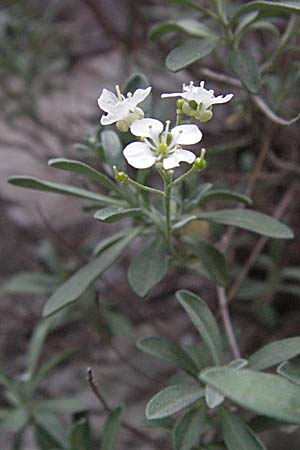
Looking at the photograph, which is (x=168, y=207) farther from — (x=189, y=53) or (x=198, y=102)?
(x=189, y=53)

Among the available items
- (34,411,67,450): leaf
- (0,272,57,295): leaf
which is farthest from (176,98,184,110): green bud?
(0,272,57,295): leaf

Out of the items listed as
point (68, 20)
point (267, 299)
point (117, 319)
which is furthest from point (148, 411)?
point (68, 20)

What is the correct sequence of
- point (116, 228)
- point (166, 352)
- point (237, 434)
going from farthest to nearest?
point (116, 228) → point (166, 352) → point (237, 434)

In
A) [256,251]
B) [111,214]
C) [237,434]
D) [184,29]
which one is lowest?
[237,434]

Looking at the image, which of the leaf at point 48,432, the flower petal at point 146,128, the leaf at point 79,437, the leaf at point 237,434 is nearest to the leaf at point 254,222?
the flower petal at point 146,128

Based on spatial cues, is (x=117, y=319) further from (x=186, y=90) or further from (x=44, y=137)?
(x=44, y=137)

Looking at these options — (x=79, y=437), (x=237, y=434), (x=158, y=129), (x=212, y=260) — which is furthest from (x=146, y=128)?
(x=79, y=437)

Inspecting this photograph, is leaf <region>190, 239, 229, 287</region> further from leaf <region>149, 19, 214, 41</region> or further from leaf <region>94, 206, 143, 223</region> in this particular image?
leaf <region>149, 19, 214, 41</region>
